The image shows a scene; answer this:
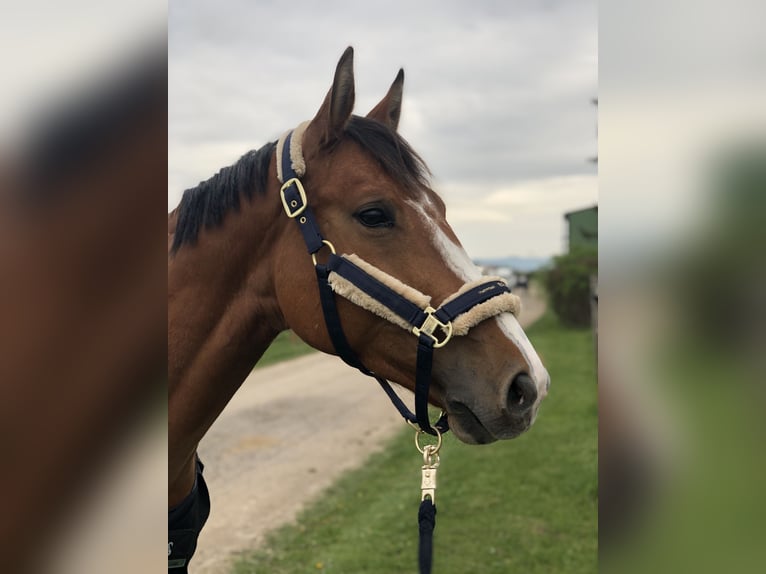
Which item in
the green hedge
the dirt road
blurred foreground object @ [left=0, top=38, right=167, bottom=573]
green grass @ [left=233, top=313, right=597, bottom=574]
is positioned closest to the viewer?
blurred foreground object @ [left=0, top=38, right=167, bottom=573]

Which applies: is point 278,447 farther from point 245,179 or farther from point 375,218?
point 375,218

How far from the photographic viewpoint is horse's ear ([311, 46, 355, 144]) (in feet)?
6.14

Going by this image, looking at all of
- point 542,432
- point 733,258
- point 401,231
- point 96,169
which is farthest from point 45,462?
point 542,432

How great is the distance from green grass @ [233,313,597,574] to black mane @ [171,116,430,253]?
342cm

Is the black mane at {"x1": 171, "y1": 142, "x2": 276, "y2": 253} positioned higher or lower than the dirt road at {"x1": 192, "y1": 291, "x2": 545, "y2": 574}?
higher

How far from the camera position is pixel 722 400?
71 centimetres

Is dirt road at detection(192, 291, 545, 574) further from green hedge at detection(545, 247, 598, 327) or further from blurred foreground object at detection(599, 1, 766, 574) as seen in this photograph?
green hedge at detection(545, 247, 598, 327)

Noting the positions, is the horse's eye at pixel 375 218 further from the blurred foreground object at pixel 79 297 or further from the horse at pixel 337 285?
the blurred foreground object at pixel 79 297

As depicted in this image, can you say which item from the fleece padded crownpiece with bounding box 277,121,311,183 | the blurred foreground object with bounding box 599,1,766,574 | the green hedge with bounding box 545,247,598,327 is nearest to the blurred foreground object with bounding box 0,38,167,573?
the blurred foreground object with bounding box 599,1,766,574

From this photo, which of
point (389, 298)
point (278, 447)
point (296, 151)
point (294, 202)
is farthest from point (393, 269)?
point (278, 447)

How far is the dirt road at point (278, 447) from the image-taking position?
17.2ft

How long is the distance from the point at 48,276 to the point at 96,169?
148mm

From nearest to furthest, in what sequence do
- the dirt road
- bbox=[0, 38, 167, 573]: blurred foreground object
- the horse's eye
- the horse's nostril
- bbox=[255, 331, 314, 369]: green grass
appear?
bbox=[0, 38, 167, 573]: blurred foreground object
the horse's nostril
the horse's eye
the dirt road
bbox=[255, 331, 314, 369]: green grass

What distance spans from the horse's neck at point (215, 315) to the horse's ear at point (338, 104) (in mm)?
307
